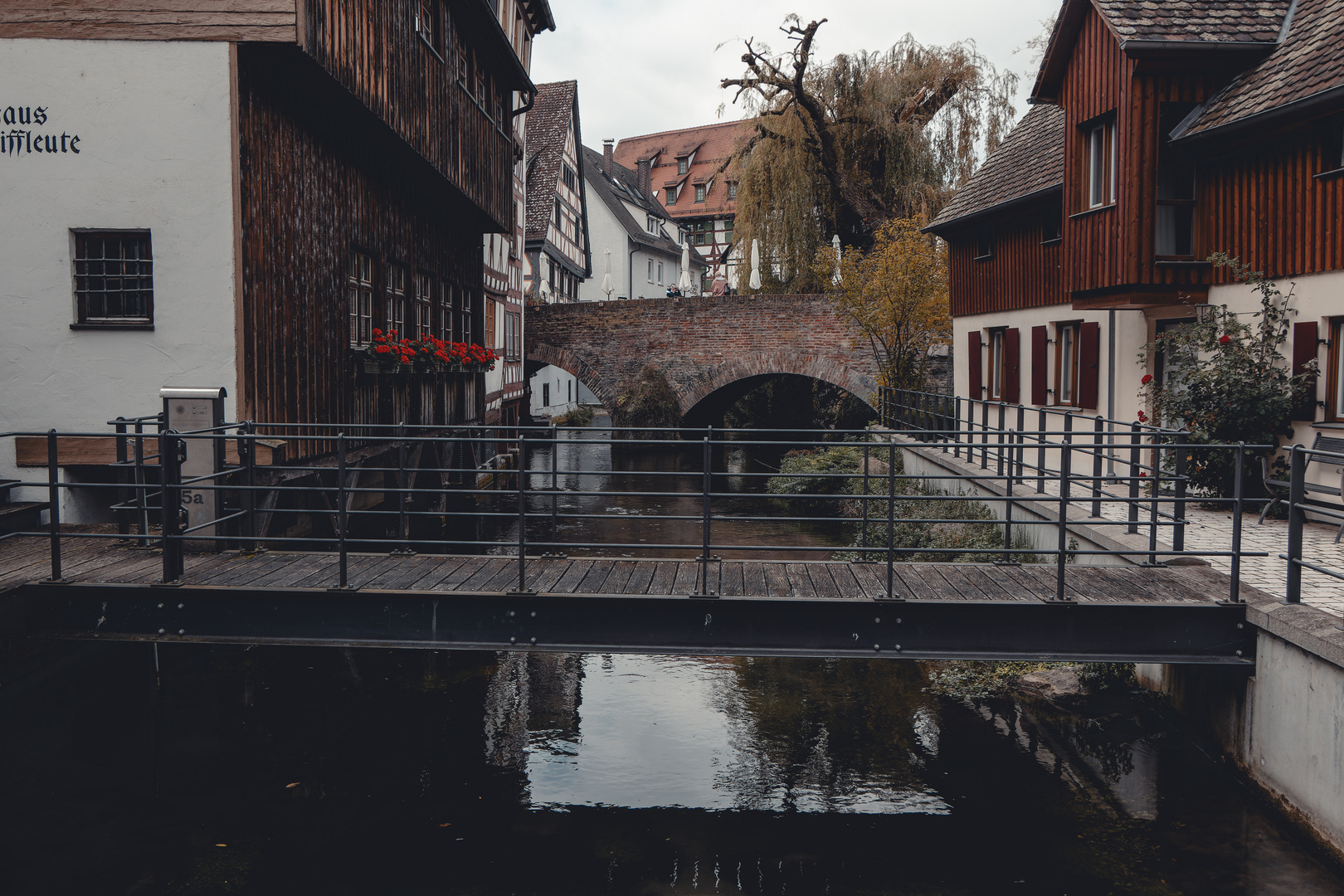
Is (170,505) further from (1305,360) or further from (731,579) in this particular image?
(1305,360)

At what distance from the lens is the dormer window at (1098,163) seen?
1315 cm

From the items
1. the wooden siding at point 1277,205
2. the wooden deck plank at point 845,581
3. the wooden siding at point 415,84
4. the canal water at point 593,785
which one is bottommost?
the canal water at point 593,785

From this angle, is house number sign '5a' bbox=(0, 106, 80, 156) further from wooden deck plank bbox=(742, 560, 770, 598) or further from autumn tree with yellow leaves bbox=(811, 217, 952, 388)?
autumn tree with yellow leaves bbox=(811, 217, 952, 388)

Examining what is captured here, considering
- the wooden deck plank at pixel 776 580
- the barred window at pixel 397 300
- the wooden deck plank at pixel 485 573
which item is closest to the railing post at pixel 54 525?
the wooden deck plank at pixel 485 573

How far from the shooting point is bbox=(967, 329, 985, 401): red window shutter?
19.4 m

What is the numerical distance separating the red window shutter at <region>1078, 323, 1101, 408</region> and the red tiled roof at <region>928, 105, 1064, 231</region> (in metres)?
2.35

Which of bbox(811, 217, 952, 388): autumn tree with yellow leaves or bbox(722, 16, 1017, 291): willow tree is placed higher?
bbox(722, 16, 1017, 291): willow tree

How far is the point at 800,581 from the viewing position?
6.81 m

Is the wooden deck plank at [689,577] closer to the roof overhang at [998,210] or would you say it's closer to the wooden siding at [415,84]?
the wooden siding at [415,84]

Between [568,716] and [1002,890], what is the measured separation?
12.5 feet

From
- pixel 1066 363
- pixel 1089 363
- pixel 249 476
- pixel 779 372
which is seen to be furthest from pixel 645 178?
pixel 249 476

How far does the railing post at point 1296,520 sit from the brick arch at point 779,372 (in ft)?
60.9

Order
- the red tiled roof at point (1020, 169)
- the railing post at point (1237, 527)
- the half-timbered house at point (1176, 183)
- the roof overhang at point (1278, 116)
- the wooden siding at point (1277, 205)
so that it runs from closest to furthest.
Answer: the railing post at point (1237, 527) < the roof overhang at point (1278, 116) < the wooden siding at point (1277, 205) < the half-timbered house at point (1176, 183) < the red tiled roof at point (1020, 169)

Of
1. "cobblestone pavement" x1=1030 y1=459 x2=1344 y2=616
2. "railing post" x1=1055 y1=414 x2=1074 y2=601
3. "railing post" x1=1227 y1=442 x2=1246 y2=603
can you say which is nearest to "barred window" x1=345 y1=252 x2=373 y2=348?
"railing post" x1=1055 y1=414 x2=1074 y2=601
